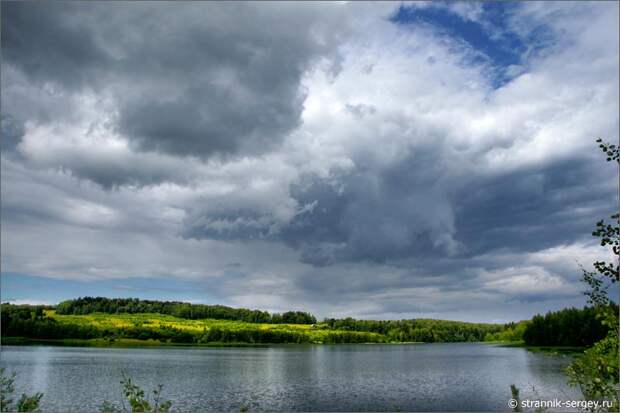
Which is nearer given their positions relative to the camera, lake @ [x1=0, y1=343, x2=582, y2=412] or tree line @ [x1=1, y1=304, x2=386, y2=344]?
lake @ [x1=0, y1=343, x2=582, y2=412]

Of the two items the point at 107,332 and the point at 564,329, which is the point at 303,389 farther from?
the point at 107,332

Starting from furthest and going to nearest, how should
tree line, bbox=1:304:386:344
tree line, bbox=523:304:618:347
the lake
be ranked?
tree line, bbox=1:304:386:344 < tree line, bbox=523:304:618:347 < the lake

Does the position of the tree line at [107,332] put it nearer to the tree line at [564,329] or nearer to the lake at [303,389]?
the tree line at [564,329]

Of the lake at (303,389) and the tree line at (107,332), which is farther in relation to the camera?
the tree line at (107,332)

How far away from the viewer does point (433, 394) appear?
1673 inches

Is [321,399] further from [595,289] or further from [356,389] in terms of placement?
[595,289]

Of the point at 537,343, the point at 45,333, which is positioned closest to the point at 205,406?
the point at 537,343

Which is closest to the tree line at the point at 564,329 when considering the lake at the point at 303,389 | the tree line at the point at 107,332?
the lake at the point at 303,389

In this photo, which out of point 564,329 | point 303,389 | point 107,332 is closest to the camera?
point 303,389

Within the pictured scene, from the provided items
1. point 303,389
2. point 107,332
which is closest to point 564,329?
point 303,389

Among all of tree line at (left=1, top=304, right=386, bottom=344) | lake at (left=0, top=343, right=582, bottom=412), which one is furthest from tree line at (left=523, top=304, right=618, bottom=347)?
tree line at (left=1, top=304, right=386, bottom=344)

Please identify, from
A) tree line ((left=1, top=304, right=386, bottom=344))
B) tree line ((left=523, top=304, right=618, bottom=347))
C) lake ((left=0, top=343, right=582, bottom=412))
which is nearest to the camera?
lake ((left=0, top=343, right=582, bottom=412))

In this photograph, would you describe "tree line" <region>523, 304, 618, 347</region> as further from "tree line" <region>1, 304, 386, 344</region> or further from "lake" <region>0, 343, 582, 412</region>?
"tree line" <region>1, 304, 386, 344</region>

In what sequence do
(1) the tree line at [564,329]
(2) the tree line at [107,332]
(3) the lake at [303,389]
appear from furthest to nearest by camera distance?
1. (2) the tree line at [107,332]
2. (1) the tree line at [564,329]
3. (3) the lake at [303,389]
